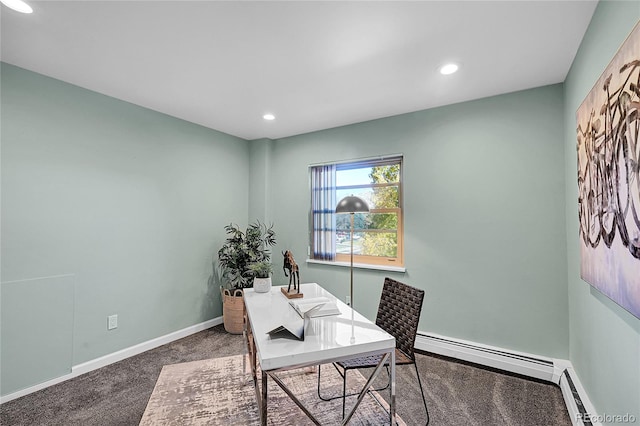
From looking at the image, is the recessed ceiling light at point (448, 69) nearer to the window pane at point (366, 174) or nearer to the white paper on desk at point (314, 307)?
the window pane at point (366, 174)

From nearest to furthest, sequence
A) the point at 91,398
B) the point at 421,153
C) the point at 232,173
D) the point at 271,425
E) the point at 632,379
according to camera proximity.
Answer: the point at 632,379
the point at 271,425
the point at 91,398
the point at 421,153
the point at 232,173

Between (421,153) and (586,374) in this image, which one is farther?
(421,153)

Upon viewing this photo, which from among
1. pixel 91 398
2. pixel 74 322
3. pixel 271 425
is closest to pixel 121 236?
pixel 74 322

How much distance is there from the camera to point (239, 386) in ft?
8.02

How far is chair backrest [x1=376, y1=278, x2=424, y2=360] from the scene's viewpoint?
195 centimetres

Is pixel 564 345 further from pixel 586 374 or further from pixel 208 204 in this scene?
pixel 208 204

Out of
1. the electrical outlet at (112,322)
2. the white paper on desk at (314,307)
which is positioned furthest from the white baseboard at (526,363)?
the electrical outlet at (112,322)

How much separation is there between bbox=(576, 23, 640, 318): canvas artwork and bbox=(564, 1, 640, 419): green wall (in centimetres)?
11

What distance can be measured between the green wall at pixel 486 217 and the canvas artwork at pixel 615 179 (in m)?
0.78

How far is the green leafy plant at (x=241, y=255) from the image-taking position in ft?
12.1

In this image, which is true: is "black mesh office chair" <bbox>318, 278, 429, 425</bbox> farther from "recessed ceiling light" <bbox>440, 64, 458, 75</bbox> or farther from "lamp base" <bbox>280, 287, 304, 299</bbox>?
"recessed ceiling light" <bbox>440, 64, 458, 75</bbox>

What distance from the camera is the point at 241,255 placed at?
3721 mm

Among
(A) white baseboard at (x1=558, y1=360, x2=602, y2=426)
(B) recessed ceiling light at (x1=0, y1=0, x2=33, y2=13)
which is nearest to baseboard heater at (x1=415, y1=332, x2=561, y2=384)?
(A) white baseboard at (x1=558, y1=360, x2=602, y2=426)

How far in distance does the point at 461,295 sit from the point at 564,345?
0.86 m
